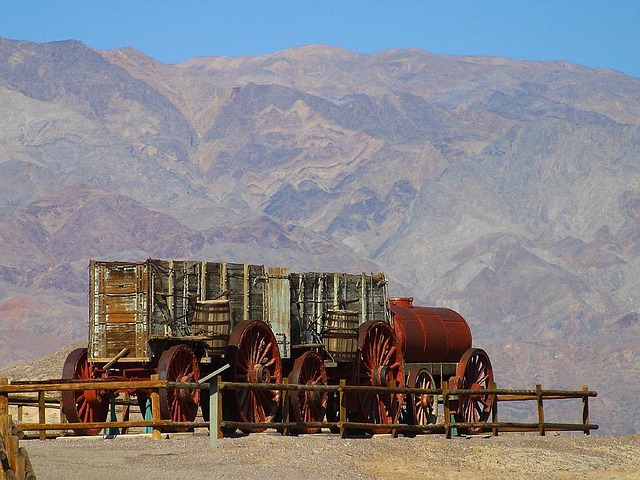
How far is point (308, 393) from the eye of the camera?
78.5 ft

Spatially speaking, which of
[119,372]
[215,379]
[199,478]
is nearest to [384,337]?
[119,372]

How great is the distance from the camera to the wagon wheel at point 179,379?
68.4 ft

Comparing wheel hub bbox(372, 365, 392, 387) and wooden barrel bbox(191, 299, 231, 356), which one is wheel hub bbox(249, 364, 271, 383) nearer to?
wooden barrel bbox(191, 299, 231, 356)

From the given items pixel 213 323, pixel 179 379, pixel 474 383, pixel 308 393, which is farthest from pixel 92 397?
pixel 474 383

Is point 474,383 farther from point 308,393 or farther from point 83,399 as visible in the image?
point 83,399

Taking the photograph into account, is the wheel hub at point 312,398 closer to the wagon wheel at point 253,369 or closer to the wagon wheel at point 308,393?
the wagon wheel at point 308,393

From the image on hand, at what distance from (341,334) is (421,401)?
3.34 metres

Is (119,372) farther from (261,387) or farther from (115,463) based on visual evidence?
(115,463)

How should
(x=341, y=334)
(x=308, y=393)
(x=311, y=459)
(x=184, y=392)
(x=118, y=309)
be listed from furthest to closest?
(x=341, y=334) → (x=308, y=393) → (x=118, y=309) → (x=184, y=392) → (x=311, y=459)

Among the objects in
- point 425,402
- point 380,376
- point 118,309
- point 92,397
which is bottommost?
point 425,402

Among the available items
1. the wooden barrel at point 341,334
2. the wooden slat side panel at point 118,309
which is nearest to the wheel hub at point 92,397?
the wooden slat side panel at point 118,309

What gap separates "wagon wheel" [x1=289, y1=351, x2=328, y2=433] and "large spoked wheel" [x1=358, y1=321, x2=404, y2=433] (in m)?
1.52

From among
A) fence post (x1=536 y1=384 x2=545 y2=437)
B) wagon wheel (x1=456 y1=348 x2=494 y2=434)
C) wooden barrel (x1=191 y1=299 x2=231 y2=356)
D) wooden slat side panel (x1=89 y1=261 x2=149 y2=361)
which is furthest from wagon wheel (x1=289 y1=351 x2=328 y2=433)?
wagon wheel (x1=456 y1=348 x2=494 y2=434)

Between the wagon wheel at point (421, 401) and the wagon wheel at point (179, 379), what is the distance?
270 inches
